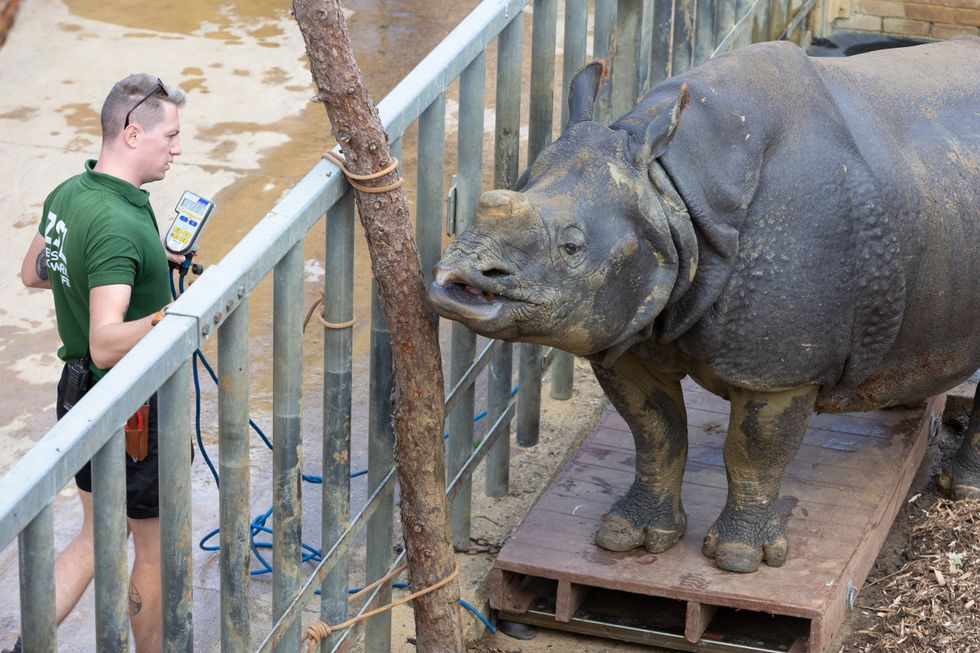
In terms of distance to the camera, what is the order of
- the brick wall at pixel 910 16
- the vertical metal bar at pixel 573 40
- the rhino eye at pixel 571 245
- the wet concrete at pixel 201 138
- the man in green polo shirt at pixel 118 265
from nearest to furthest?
the rhino eye at pixel 571 245 → the man in green polo shirt at pixel 118 265 → the vertical metal bar at pixel 573 40 → the wet concrete at pixel 201 138 → the brick wall at pixel 910 16

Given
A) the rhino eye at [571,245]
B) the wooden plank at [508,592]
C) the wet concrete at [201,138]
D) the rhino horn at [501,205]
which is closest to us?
the rhino horn at [501,205]

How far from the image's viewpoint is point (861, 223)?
4320mm

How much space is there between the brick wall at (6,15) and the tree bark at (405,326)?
6631 millimetres

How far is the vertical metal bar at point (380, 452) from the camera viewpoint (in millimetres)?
4316

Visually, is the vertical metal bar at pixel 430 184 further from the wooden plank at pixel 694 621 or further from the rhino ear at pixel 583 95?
the wooden plank at pixel 694 621

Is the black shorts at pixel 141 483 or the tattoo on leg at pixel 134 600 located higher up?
the black shorts at pixel 141 483

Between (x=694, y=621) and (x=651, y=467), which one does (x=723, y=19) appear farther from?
(x=694, y=621)

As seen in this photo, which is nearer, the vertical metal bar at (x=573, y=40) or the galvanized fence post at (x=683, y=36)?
the vertical metal bar at (x=573, y=40)

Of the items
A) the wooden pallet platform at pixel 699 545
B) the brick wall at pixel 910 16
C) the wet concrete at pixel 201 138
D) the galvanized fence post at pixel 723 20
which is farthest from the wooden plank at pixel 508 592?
the brick wall at pixel 910 16

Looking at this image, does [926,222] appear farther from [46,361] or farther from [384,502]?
[46,361]

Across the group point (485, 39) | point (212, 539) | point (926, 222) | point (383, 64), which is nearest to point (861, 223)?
point (926, 222)

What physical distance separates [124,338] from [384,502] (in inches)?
35.5

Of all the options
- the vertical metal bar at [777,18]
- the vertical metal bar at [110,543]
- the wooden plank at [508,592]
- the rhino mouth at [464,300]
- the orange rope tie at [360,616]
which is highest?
the rhino mouth at [464,300]

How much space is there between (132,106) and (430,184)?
2.98 feet
